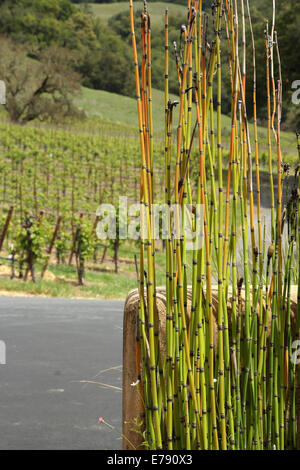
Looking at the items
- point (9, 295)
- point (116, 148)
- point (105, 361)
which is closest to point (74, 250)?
point (9, 295)

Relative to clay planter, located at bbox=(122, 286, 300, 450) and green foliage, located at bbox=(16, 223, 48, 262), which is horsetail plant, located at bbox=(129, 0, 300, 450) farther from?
green foliage, located at bbox=(16, 223, 48, 262)

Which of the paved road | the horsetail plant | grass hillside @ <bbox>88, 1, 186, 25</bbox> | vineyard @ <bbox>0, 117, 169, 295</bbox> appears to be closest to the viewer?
the horsetail plant

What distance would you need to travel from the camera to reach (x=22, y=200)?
811cm

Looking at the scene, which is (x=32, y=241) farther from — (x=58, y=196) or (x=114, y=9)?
(x=114, y=9)

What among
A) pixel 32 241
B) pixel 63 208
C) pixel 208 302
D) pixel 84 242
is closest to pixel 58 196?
pixel 63 208

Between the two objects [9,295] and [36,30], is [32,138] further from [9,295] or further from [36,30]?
[36,30]

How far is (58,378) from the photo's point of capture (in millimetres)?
2406

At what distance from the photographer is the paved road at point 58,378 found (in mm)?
1834

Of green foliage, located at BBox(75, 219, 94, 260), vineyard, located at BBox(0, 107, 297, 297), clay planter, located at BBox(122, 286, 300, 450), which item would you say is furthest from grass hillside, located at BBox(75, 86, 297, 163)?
clay planter, located at BBox(122, 286, 300, 450)

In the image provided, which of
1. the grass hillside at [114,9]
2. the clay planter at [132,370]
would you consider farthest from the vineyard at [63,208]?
the grass hillside at [114,9]

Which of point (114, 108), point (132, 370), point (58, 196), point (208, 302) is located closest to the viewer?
point (208, 302)

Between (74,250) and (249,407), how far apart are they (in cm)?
512

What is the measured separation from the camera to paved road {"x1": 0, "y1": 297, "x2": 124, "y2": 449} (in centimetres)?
183

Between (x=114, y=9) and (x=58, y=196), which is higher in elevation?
(x=114, y=9)
